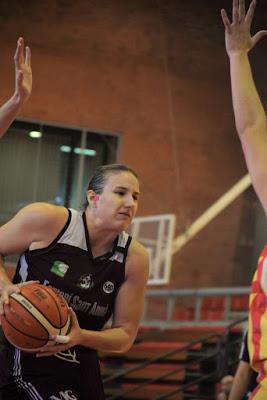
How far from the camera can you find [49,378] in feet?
12.0

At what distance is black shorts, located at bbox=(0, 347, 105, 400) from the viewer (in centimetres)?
364

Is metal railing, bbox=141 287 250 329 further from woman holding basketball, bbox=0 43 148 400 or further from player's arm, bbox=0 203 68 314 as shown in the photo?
player's arm, bbox=0 203 68 314

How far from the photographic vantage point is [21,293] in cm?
344

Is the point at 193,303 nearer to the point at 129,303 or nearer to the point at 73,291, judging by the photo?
the point at 129,303

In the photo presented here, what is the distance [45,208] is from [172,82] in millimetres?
11119

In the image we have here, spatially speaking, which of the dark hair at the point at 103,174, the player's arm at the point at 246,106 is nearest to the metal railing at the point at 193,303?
the dark hair at the point at 103,174

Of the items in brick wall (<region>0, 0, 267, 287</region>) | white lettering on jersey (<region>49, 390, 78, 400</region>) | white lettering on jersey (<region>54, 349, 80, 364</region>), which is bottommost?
white lettering on jersey (<region>49, 390, 78, 400</region>)

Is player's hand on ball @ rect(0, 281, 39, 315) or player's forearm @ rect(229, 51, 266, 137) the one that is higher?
player's forearm @ rect(229, 51, 266, 137)

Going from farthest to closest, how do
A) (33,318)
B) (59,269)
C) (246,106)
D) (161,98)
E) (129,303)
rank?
(161,98) → (129,303) → (59,269) → (33,318) → (246,106)

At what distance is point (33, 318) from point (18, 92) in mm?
1126

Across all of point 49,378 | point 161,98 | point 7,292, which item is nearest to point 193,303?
point 161,98

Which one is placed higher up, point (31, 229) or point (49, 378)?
point (31, 229)

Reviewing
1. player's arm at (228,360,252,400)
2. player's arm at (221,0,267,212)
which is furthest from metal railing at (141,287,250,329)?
player's arm at (221,0,267,212)

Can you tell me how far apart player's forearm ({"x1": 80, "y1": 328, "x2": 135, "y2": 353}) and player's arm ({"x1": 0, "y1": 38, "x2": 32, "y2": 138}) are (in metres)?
0.99
